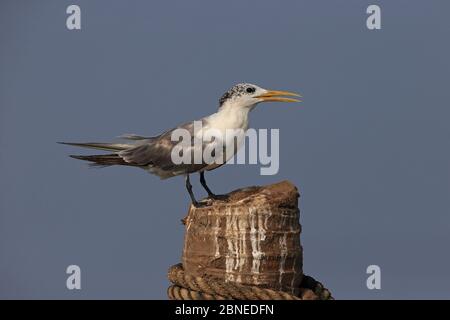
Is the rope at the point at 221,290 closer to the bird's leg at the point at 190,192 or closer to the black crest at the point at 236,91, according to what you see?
the bird's leg at the point at 190,192

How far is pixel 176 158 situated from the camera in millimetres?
6414

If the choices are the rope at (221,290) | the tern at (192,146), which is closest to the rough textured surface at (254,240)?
the rope at (221,290)

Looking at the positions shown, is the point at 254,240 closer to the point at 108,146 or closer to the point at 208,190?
the point at 208,190

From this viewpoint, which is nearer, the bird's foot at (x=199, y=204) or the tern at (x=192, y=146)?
the bird's foot at (x=199, y=204)

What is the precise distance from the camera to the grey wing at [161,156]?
6426 mm

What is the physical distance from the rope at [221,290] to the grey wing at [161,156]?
→ 897 millimetres

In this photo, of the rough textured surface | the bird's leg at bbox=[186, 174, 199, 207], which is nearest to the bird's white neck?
the bird's leg at bbox=[186, 174, 199, 207]

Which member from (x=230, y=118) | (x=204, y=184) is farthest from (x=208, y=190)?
(x=230, y=118)

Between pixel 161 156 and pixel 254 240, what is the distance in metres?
1.41

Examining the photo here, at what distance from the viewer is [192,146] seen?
637 centimetres

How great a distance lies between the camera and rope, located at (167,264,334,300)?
548 centimetres

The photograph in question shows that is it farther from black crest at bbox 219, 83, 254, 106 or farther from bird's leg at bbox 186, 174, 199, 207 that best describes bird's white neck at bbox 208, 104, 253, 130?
bird's leg at bbox 186, 174, 199, 207

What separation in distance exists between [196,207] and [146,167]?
818mm

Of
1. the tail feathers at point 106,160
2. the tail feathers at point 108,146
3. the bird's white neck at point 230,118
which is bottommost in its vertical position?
the tail feathers at point 106,160
